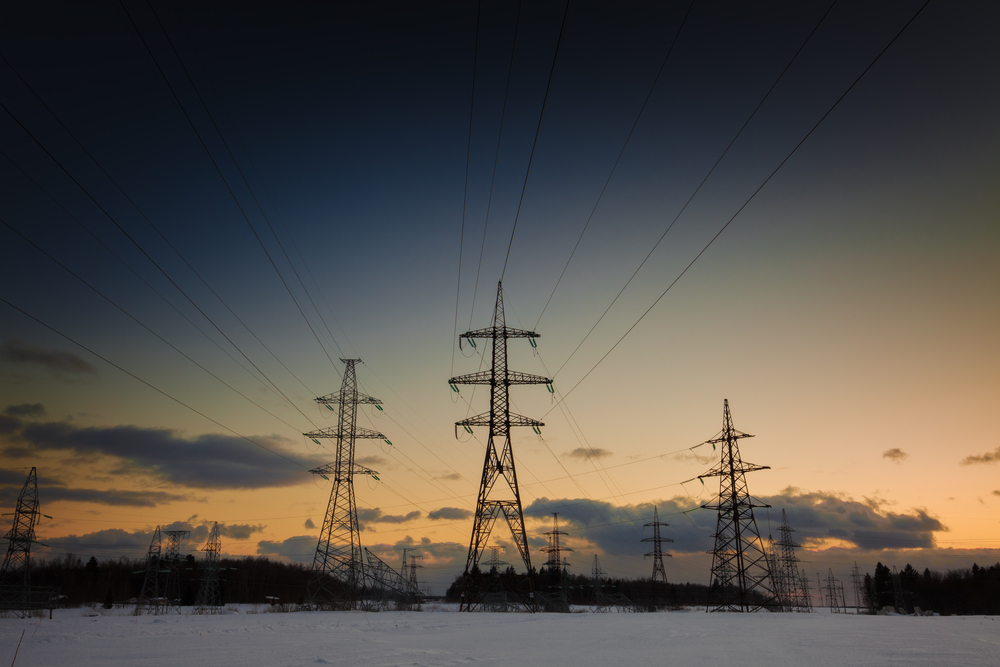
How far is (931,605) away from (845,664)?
6242 inches

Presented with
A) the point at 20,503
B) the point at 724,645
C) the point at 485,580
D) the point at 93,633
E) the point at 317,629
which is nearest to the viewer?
the point at 724,645

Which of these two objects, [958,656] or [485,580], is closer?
[958,656]

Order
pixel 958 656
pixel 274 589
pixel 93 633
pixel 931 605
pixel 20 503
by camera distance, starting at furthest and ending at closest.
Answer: pixel 931 605 → pixel 274 589 → pixel 20 503 → pixel 93 633 → pixel 958 656

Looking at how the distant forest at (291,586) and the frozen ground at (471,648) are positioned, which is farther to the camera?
the distant forest at (291,586)

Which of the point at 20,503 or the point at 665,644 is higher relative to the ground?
the point at 20,503

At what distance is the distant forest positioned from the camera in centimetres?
9944

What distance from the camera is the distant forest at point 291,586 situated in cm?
9944

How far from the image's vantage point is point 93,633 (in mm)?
17969

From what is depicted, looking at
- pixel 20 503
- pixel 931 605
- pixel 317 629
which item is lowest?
pixel 931 605

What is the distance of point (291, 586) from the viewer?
424ft

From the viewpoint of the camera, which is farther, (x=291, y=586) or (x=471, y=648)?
(x=291, y=586)

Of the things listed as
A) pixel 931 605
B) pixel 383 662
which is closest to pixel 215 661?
pixel 383 662

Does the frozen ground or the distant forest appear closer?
the frozen ground

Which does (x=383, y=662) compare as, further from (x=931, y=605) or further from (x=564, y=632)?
(x=931, y=605)
